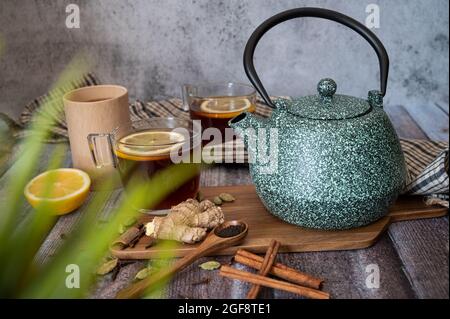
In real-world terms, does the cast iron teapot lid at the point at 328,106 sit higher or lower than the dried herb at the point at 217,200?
higher

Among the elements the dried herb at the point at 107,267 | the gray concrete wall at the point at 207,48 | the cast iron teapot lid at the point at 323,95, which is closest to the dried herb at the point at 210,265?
the dried herb at the point at 107,267

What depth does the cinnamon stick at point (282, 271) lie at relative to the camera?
0.64 metres

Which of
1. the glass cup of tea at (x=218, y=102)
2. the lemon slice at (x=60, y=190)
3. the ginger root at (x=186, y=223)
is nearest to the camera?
the ginger root at (x=186, y=223)

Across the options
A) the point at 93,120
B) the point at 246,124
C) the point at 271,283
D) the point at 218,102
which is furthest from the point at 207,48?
the point at 271,283

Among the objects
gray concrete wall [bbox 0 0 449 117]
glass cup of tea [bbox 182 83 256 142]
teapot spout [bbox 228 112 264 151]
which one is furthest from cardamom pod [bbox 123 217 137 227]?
gray concrete wall [bbox 0 0 449 117]

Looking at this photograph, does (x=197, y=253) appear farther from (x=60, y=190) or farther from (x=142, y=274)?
(x=60, y=190)

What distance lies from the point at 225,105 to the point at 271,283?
56cm

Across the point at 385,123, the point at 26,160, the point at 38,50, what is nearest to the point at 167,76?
the point at 38,50

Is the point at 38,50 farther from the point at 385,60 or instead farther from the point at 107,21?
the point at 385,60

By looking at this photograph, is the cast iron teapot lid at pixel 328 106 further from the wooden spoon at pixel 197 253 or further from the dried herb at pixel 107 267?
the dried herb at pixel 107 267

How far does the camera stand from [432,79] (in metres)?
1.37

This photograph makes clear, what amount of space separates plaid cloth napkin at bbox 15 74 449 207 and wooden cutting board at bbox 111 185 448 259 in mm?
29

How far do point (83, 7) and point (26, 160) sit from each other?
34cm

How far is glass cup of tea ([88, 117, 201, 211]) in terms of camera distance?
80 centimetres
